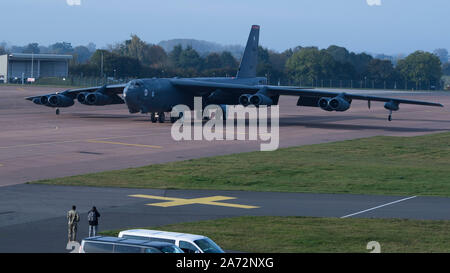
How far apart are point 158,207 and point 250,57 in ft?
138

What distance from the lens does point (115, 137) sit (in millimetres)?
47719

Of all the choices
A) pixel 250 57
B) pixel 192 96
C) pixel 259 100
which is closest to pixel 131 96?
pixel 192 96

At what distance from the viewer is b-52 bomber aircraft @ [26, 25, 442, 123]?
2163 inches

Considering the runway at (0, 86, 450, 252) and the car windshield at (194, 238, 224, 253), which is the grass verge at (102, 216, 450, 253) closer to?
the runway at (0, 86, 450, 252)

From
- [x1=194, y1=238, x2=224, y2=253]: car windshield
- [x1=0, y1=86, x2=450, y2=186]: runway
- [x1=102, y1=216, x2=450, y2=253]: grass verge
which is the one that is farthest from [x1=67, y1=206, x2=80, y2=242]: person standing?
[x1=0, y1=86, x2=450, y2=186]: runway

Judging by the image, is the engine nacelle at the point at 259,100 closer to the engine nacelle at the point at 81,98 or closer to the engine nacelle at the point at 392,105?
the engine nacelle at the point at 392,105

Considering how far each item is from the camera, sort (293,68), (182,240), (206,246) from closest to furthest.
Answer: (182,240) → (206,246) → (293,68)

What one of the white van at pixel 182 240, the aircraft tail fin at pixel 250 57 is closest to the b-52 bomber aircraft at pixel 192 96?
the aircraft tail fin at pixel 250 57

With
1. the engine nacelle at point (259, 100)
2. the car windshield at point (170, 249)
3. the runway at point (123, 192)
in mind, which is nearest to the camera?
the car windshield at point (170, 249)

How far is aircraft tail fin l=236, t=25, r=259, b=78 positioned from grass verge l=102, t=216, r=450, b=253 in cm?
4259

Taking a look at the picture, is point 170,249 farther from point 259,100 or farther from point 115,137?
point 259,100

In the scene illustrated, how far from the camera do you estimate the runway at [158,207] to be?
73.5ft

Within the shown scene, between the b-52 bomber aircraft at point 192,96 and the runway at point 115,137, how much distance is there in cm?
173
